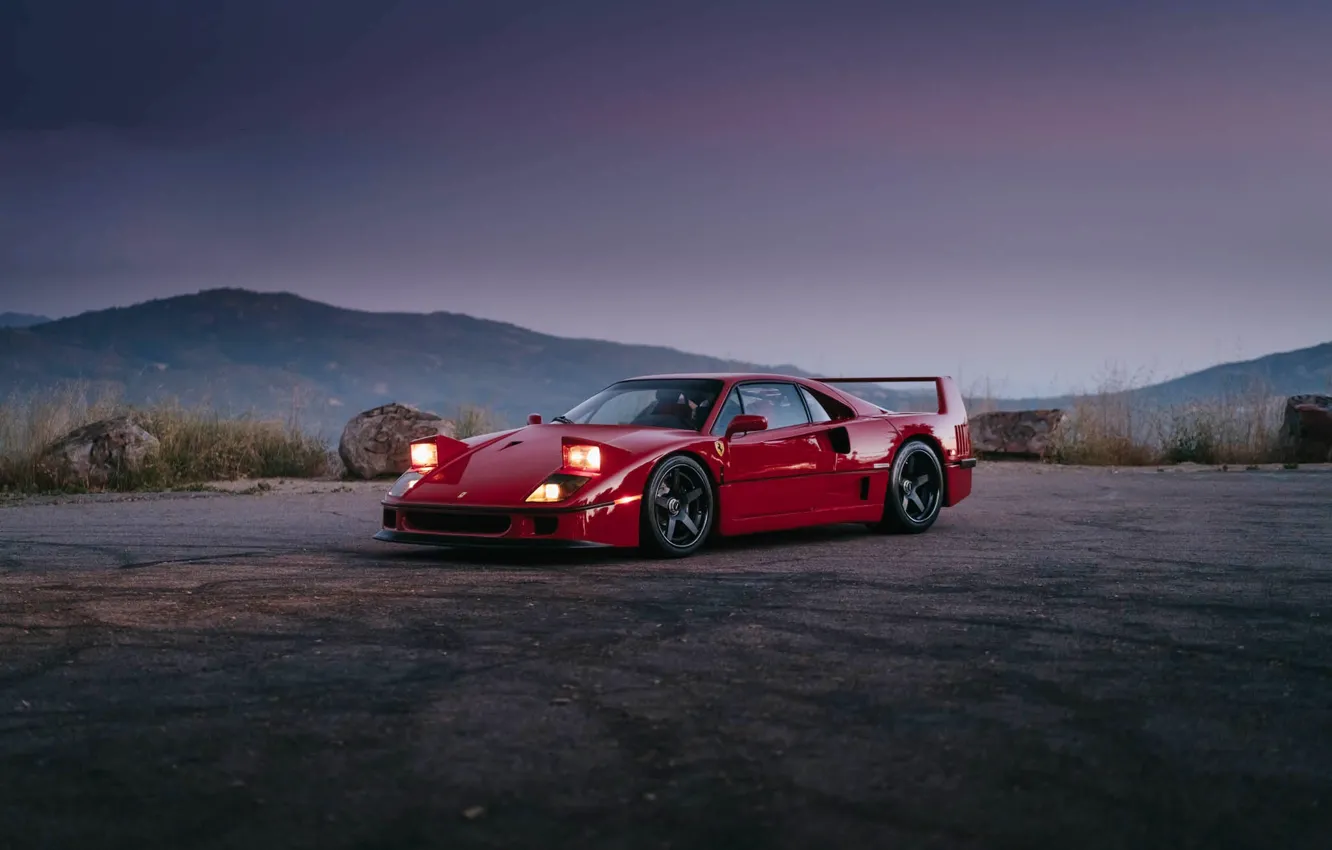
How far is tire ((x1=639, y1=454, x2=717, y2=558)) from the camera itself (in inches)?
341

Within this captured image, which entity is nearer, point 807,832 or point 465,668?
point 807,832

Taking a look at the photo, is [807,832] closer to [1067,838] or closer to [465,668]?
[1067,838]

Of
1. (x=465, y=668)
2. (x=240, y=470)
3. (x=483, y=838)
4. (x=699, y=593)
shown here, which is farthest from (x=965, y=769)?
(x=240, y=470)

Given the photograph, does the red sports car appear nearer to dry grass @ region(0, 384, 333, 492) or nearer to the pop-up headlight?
the pop-up headlight

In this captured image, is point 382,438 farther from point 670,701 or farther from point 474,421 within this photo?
point 670,701

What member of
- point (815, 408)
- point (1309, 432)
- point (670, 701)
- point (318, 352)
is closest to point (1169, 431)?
point (1309, 432)

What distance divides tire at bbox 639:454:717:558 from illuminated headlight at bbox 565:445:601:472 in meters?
0.36

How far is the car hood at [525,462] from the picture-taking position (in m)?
8.59

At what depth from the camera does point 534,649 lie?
546 cm

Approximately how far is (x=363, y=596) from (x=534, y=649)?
5.88 ft

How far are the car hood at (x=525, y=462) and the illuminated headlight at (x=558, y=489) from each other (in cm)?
5

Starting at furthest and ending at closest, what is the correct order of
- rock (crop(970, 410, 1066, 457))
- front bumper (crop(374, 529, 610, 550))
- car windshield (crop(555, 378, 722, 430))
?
rock (crop(970, 410, 1066, 457))
car windshield (crop(555, 378, 722, 430))
front bumper (crop(374, 529, 610, 550))

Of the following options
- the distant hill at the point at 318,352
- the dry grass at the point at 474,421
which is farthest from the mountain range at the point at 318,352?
the dry grass at the point at 474,421

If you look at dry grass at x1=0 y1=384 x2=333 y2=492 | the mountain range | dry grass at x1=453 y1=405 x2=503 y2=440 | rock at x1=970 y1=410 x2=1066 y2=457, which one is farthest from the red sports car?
the mountain range
